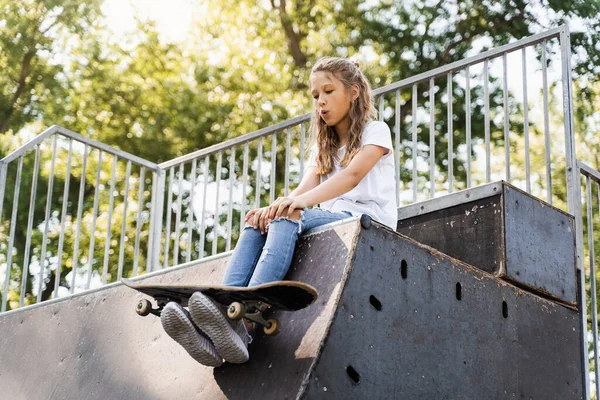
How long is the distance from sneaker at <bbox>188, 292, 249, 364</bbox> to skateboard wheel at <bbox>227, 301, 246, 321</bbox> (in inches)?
0.9

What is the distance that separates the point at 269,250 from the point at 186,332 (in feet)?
1.31

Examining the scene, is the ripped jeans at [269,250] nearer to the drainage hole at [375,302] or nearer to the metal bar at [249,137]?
the drainage hole at [375,302]

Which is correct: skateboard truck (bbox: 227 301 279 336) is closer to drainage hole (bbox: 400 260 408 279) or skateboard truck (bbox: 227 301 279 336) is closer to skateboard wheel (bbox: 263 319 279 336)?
skateboard wheel (bbox: 263 319 279 336)

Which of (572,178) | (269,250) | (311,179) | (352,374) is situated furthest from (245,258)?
(572,178)

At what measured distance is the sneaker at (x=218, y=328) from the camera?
100 inches

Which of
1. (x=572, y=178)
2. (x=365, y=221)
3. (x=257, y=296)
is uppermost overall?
(x=572, y=178)

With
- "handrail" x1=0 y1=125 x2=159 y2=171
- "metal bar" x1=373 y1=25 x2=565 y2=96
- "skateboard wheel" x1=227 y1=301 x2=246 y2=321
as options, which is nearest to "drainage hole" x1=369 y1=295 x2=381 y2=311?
"skateboard wheel" x1=227 y1=301 x2=246 y2=321

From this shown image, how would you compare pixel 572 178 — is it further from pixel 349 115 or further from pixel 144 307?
pixel 144 307

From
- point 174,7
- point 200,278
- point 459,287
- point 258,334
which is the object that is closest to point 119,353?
point 200,278

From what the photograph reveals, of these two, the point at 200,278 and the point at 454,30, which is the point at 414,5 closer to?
Result: the point at 454,30

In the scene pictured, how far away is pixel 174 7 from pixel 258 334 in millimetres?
14488

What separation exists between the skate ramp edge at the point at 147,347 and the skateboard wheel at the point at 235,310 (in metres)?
0.19

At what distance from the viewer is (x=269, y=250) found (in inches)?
113

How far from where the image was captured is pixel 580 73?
43.1 feet
